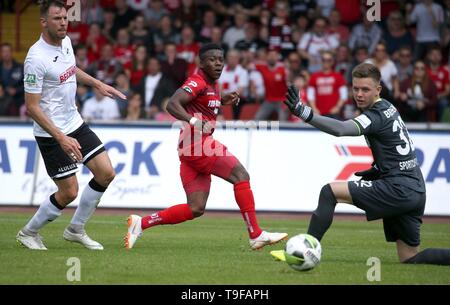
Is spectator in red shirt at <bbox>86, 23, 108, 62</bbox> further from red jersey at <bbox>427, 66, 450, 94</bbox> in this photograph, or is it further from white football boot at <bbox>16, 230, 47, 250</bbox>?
white football boot at <bbox>16, 230, 47, 250</bbox>

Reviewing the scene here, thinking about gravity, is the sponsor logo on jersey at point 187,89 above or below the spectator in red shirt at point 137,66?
above

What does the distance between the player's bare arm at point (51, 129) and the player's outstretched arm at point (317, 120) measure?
2.47 m

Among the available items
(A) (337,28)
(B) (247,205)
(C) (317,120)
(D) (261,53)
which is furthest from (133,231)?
(A) (337,28)

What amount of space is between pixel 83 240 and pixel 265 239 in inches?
80.0

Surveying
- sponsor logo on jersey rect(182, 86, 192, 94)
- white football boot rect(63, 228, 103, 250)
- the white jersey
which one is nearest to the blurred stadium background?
white football boot rect(63, 228, 103, 250)

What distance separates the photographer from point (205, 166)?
36.8ft

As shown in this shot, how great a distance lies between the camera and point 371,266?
9656mm

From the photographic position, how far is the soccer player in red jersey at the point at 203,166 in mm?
11133

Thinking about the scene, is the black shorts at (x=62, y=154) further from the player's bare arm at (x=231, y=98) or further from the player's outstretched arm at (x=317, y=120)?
the player's outstretched arm at (x=317, y=120)

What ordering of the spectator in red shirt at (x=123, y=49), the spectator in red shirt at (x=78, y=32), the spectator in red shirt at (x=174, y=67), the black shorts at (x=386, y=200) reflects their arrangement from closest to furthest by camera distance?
the black shorts at (x=386, y=200) < the spectator in red shirt at (x=174, y=67) < the spectator in red shirt at (x=123, y=49) < the spectator in red shirt at (x=78, y=32)

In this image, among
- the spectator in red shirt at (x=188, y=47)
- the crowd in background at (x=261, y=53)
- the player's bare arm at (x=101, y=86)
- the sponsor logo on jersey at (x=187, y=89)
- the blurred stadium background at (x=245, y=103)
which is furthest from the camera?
the spectator in red shirt at (x=188, y=47)

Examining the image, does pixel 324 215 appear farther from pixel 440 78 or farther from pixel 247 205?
pixel 440 78

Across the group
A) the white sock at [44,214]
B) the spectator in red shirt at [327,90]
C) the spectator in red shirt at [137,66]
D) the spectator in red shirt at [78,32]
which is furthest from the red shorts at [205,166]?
the spectator in red shirt at [78,32]
